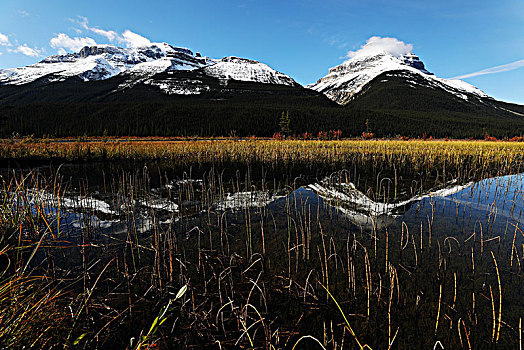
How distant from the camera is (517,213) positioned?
7953mm

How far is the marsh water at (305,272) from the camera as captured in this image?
3367 mm

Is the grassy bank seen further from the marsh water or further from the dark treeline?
the dark treeline

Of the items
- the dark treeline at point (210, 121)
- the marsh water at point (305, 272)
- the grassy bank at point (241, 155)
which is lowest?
the marsh water at point (305, 272)

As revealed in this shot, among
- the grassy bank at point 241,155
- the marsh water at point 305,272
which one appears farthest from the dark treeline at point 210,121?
the marsh water at point 305,272

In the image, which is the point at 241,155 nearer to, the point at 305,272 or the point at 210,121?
the point at 305,272

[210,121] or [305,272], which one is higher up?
[210,121]

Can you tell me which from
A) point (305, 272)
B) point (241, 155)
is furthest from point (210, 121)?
point (305, 272)

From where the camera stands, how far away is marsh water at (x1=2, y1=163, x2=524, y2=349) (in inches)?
133

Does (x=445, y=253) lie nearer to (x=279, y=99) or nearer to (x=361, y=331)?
(x=361, y=331)

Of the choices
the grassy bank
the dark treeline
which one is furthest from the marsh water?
the dark treeline

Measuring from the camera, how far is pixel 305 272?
15.9ft

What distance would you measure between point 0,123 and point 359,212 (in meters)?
121

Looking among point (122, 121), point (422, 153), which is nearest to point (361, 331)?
point (422, 153)

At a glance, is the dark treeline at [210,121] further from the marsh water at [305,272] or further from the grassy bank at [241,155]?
the marsh water at [305,272]
